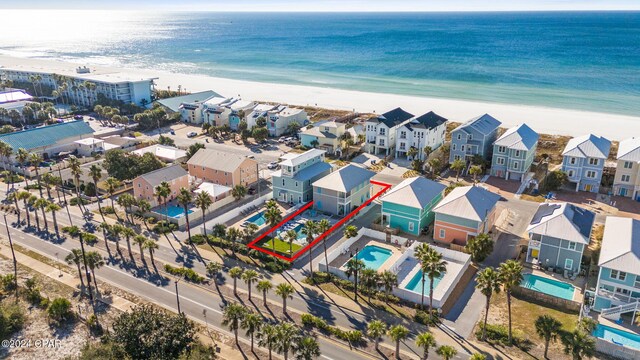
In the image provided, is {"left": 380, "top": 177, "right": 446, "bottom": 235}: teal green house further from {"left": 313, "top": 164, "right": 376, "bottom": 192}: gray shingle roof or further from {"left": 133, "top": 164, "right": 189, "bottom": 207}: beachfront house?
{"left": 133, "top": 164, "right": 189, "bottom": 207}: beachfront house

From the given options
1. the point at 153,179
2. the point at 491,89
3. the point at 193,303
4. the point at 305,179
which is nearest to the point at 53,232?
the point at 153,179

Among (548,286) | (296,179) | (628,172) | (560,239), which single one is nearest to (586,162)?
(628,172)

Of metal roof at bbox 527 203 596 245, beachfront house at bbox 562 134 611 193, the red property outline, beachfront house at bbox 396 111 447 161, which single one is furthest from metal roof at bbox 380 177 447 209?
beachfront house at bbox 562 134 611 193

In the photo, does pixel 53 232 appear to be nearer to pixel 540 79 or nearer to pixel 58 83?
pixel 58 83

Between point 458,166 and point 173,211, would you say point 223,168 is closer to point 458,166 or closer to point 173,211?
point 173,211

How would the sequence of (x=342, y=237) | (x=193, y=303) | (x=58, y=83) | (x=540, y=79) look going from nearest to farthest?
(x=193, y=303) → (x=342, y=237) → (x=58, y=83) → (x=540, y=79)

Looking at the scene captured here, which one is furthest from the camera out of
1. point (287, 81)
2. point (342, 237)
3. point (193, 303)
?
point (287, 81)
